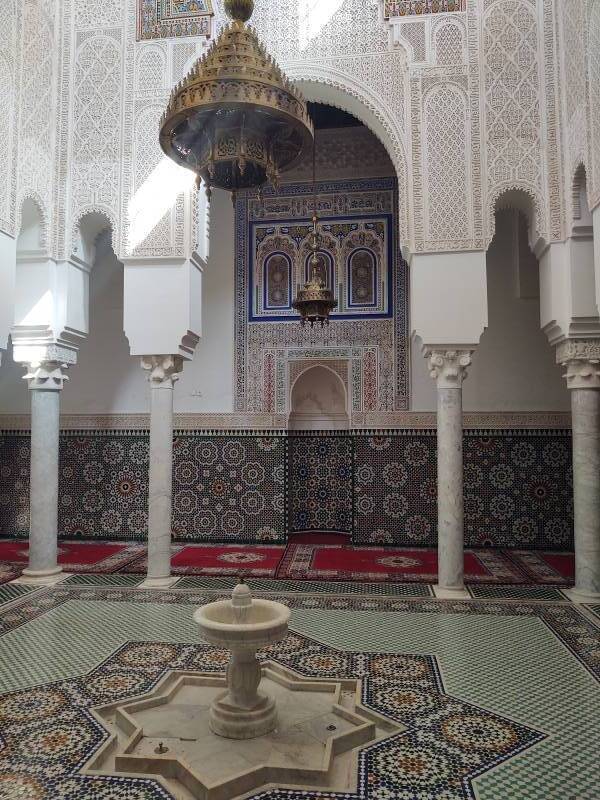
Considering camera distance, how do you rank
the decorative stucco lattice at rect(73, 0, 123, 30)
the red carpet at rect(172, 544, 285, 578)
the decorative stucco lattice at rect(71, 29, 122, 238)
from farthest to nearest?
the red carpet at rect(172, 544, 285, 578)
the decorative stucco lattice at rect(73, 0, 123, 30)
the decorative stucco lattice at rect(71, 29, 122, 238)

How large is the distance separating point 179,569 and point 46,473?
1400 millimetres

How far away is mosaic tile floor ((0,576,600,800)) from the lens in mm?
2299

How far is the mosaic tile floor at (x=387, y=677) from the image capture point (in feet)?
7.54

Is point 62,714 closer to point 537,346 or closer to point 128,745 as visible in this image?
point 128,745

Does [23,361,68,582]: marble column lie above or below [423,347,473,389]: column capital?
below

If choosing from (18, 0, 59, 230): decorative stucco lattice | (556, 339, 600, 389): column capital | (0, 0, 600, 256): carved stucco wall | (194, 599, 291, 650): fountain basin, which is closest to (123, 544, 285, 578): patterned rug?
(194, 599, 291, 650): fountain basin

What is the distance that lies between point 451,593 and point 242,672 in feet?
8.19

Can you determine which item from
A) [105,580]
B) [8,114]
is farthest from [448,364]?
[8,114]

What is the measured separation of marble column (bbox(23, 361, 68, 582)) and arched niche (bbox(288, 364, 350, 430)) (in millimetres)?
2532

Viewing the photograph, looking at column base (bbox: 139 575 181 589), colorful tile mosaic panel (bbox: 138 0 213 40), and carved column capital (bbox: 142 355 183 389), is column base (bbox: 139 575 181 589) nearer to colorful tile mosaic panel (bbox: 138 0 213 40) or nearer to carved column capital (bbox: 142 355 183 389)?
carved column capital (bbox: 142 355 183 389)

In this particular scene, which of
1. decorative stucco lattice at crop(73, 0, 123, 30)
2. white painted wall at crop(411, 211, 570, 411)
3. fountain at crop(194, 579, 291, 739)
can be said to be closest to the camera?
fountain at crop(194, 579, 291, 739)

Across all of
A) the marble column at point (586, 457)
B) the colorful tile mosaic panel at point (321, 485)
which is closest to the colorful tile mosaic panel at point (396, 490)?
the colorful tile mosaic panel at point (321, 485)

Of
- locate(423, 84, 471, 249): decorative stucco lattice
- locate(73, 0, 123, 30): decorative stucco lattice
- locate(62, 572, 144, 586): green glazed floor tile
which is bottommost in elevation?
locate(62, 572, 144, 586): green glazed floor tile

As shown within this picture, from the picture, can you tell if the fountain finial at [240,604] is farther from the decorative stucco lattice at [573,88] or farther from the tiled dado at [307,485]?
the tiled dado at [307,485]
